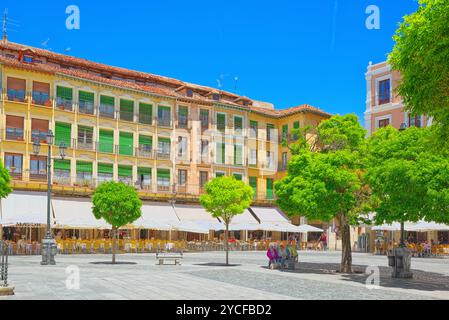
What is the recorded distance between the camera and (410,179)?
61.7 feet

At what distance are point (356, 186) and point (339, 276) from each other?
11.7 feet

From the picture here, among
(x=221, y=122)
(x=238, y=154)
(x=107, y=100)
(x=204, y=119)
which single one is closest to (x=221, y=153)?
(x=238, y=154)

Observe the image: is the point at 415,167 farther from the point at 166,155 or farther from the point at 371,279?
the point at 166,155

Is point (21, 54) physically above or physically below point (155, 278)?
above

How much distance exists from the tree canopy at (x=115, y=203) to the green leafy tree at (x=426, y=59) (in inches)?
662

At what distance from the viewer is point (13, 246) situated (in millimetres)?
36375

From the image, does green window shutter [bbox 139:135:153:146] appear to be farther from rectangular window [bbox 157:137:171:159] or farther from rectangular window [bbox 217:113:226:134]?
rectangular window [bbox 217:113:226:134]

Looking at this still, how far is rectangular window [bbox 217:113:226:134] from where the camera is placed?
53531mm

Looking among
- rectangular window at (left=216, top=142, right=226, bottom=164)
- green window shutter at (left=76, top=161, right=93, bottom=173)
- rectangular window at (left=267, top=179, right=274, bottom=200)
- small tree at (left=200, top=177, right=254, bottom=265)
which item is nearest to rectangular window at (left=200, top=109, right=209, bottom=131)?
rectangular window at (left=216, top=142, right=226, bottom=164)

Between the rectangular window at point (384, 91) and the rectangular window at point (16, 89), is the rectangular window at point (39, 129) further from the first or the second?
the rectangular window at point (384, 91)
